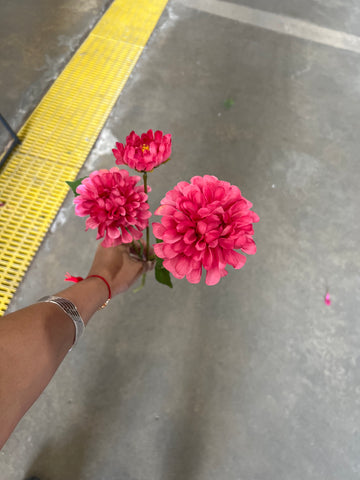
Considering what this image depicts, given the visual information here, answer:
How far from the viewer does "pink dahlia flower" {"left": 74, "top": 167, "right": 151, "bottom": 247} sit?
2.32 ft

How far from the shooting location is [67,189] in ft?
5.94

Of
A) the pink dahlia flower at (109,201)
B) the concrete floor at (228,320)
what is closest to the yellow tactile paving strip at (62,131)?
the concrete floor at (228,320)

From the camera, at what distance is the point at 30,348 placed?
73 centimetres

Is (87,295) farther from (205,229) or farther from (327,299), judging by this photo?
(327,299)

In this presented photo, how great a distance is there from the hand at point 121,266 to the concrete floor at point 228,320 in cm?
38

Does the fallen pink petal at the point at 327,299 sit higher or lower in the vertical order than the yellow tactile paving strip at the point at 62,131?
lower

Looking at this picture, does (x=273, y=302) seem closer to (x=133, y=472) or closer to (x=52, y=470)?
(x=133, y=472)

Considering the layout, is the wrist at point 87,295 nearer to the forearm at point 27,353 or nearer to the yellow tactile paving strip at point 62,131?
the forearm at point 27,353

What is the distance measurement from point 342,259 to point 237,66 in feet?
5.53

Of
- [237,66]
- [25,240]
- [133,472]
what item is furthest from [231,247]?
[237,66]

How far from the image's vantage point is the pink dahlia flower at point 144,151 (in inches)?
27.2

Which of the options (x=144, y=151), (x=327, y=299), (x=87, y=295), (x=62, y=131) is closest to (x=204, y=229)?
(x=144, y=151)

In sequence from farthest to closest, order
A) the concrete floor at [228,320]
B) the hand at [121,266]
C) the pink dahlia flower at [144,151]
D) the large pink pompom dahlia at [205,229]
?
1. the concrete floor at [228,320]
2. the hand at [121,266]
3. the pink dahlia flower at [144,151]
4. the large pink pompom dahlia at [205,229]

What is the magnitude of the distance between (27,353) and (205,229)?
0.54 meters
